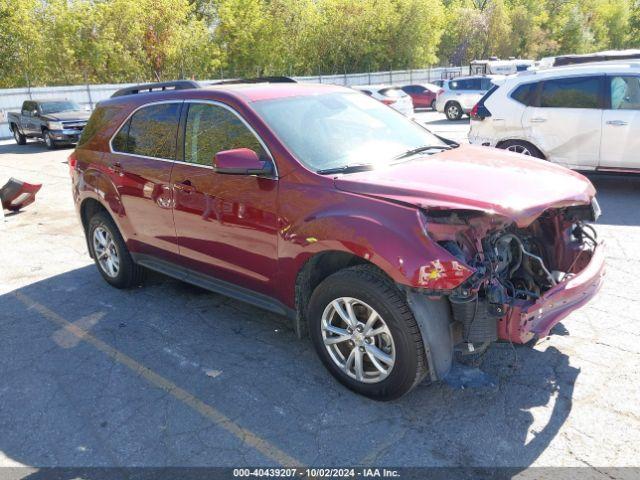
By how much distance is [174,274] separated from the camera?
4703 mm

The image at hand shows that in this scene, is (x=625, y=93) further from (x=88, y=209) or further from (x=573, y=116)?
(x=88, y=209)

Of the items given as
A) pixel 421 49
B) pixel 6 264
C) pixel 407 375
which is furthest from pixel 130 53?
pixel 407 375

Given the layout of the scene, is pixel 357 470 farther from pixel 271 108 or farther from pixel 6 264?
pixel 6 264

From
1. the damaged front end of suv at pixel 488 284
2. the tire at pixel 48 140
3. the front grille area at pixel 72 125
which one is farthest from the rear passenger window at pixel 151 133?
the tire at pixel 48 140

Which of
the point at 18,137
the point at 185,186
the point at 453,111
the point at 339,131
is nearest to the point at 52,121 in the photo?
the point at 18,137

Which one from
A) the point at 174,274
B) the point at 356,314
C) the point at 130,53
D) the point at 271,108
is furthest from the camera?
the point at 130,53

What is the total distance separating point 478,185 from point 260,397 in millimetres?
1882

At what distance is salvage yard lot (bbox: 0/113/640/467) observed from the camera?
3.00m

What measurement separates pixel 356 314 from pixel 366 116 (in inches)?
67.5

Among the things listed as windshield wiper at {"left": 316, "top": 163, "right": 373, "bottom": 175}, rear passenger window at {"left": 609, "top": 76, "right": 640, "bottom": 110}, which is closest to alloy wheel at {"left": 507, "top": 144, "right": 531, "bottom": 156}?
rear passenger window at {"left": 609, "top": 76, "right": 640, "bottom": 110}

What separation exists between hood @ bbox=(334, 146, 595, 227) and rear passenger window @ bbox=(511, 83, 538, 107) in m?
4.77

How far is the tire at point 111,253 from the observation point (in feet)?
17.4

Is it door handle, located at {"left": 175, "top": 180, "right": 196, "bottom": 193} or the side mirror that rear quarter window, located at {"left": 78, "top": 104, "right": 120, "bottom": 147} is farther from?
the side mirror

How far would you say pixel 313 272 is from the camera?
3.59 m
